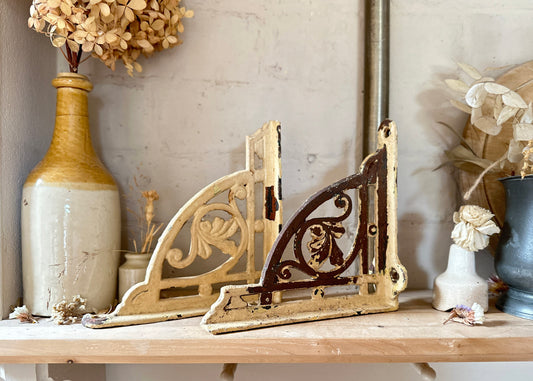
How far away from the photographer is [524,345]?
50cm

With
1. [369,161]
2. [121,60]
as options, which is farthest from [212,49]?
[369,161]

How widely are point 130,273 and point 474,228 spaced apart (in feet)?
1.95

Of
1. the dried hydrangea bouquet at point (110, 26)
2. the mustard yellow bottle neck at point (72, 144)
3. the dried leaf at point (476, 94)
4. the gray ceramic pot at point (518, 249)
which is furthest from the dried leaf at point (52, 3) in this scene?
the gray ceramic pot at point (518, 249)

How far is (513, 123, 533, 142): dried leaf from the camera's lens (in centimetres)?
55

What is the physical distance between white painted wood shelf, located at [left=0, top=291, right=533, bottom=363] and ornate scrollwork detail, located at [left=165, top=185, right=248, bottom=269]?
0.11 m

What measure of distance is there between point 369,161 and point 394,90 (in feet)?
0.84

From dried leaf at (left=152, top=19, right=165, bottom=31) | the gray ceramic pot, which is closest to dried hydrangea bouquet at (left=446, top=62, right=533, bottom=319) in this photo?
the gray ceramic pot

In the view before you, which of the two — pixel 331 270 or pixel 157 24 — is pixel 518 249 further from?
pixel 157 24

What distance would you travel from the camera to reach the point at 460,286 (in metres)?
0.59

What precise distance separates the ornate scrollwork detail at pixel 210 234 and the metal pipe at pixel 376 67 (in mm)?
316

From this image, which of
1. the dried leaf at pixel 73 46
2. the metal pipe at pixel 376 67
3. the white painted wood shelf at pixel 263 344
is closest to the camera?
the white painted wood shelf at pixel 263 344

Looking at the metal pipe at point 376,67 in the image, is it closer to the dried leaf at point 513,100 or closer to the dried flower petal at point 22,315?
the dried leaf at point 513,100

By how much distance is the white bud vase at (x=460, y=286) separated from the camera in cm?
59

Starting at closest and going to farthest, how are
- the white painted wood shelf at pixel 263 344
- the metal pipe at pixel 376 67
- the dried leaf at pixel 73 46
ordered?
the white painted wood shelf at pixel 263 344, the dried leaf at pixel 73 46, the metal pipe at pixel 376 67
